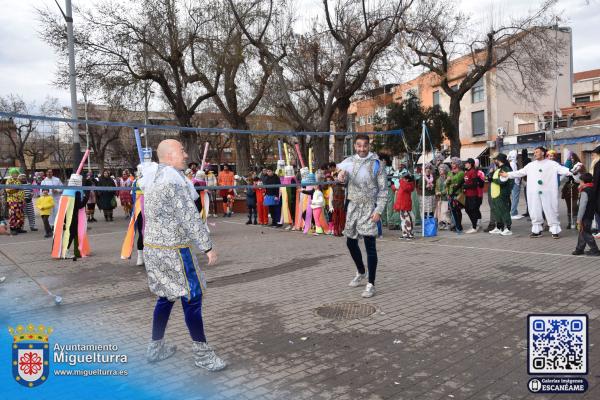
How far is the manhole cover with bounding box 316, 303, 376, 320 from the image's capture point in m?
5.21

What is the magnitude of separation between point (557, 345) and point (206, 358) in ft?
9.09

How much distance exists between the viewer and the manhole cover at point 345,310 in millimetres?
5211

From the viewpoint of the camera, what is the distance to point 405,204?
1088 cm

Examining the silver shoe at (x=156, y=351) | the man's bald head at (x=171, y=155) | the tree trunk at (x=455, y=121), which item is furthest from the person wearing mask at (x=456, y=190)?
the tree trunk at (x=455, y=121)

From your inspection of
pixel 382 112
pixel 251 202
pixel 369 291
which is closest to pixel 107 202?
pixel 251 202

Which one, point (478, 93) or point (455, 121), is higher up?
point (478, 93)

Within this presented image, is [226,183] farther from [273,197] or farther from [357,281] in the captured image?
[357,281]

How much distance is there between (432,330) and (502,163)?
7.49m

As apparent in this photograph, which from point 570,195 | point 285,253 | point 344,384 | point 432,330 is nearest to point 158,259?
point 344,384

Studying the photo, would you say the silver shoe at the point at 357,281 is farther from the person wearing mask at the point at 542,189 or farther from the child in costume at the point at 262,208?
the child in costume at the point at 262,208

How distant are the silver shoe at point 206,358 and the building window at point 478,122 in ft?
139

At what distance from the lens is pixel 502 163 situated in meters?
11.0

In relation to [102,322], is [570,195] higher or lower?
higher

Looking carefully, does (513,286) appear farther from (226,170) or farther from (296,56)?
(296,56)
